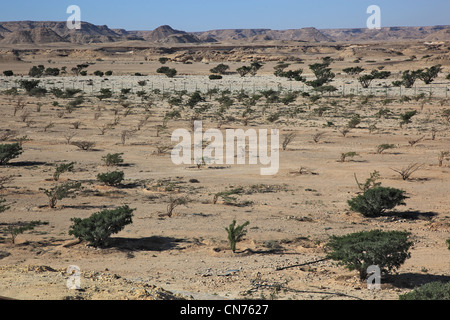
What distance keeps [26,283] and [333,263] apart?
662 centimetres

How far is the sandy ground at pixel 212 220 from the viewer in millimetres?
10328

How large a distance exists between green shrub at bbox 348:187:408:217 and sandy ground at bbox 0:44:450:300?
0.91 feet

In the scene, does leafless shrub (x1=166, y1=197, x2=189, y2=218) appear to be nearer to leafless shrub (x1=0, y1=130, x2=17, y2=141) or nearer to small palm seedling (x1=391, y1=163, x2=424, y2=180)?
small palm seedling (x1=391, y1=163, x2=424, y2=180)

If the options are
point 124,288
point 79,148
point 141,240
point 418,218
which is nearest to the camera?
point 124,288

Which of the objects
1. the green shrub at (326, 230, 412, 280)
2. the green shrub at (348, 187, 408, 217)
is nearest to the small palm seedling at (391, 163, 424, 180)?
the green shrub at (348, 187, 408, 217)

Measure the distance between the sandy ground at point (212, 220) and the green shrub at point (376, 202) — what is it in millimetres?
277

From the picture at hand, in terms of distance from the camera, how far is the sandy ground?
10328 mm

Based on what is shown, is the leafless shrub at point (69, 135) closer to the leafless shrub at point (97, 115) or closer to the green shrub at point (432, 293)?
the leafless shrub at point (97, 115)

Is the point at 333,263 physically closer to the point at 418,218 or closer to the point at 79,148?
the point at 418,218

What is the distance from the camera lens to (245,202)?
1773 cm

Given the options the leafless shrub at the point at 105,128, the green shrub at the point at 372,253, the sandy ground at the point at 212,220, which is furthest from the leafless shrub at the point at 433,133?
the green shrub at the point at 372,253
